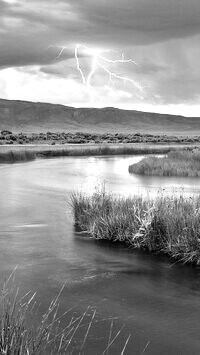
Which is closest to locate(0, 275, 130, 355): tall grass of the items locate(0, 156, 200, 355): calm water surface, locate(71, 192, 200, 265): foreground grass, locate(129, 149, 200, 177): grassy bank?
locate(0, 156, 200, 355): calm water surface

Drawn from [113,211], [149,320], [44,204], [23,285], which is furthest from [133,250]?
[44,204]

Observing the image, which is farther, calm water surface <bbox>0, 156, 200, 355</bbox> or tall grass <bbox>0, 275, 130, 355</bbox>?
calm water surface <bbox>0, 156, 200, 355</bbox>

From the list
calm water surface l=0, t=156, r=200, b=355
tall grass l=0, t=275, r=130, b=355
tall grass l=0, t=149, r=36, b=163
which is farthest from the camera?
tall grass l=0, t=149, r=36, b=163

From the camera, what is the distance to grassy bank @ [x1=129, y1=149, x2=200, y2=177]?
3454 centimetres

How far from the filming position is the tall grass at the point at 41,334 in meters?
5.54

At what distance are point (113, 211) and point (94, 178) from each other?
19844 millimetres

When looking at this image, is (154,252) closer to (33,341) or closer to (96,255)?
(96,255)

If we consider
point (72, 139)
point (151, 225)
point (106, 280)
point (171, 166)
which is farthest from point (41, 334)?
point (72, 139)

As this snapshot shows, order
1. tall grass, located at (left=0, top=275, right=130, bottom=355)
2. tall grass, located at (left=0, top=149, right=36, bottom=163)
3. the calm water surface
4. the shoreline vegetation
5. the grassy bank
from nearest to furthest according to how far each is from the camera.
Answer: tall grass, located at (left=0, top=275, right=130, bottom=355) < the calm water surface < the grassy bank < tall grass, located at (left=0, top=149, right=36, bottom=163) < the shoreline vegetation

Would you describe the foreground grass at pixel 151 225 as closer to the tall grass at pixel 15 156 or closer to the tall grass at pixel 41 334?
the tall grass at pixel 41 334

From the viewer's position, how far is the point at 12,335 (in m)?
5.68

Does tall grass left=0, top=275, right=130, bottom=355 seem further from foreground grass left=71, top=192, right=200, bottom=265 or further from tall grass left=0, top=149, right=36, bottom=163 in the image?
tall grass left=0, top=149, right=36, bottom=163

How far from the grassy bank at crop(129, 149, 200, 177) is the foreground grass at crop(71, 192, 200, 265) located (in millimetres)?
18810

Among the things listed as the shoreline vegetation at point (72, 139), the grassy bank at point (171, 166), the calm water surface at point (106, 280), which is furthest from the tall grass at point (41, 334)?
the shoreline vegetation at point (72, 139)
